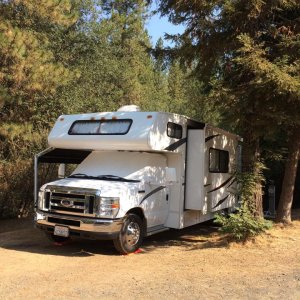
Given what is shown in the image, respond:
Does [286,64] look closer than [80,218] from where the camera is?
No

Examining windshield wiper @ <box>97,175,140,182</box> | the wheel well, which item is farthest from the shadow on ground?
windshield wiper @ <box>97,175,140,182</box>

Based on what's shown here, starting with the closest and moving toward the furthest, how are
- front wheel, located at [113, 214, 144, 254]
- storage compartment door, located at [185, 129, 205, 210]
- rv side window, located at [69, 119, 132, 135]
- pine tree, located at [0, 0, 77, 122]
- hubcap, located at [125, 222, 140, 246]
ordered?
1. front wheel, located at [113, 214, 144, 254]
2. hubcap, located at [125, 222, 140, 246]
3. rv side window, located at [69, 119, 132, 135]
4. storage compartment door, located at [185, 129, 205, 210]
5. pine tree, located at [0, 0, 77, 122]

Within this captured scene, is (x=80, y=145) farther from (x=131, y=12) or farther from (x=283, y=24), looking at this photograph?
(x=131, y=12)

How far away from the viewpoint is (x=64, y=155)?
1098 cm

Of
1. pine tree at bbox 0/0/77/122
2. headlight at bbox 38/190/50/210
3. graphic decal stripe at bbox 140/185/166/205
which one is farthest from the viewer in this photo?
pine tree at bbox 0/0/77/122

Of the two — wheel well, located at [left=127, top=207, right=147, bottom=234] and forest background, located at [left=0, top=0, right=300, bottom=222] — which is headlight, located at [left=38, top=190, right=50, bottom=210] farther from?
forest background, located at [left=0, top=0, right=300, bottom=222]

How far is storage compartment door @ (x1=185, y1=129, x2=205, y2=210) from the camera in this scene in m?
9.79

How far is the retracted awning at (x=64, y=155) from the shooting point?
34.7 feet

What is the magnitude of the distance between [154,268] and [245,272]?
1.49 metres

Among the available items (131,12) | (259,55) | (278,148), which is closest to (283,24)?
(259,55)

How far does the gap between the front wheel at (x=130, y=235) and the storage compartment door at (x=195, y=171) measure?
59.7 inches

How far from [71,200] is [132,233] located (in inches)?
52.2

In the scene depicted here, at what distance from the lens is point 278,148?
12.7 metres

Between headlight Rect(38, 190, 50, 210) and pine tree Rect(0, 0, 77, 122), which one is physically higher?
pine tree Rect(0, 0, 77, 122)
